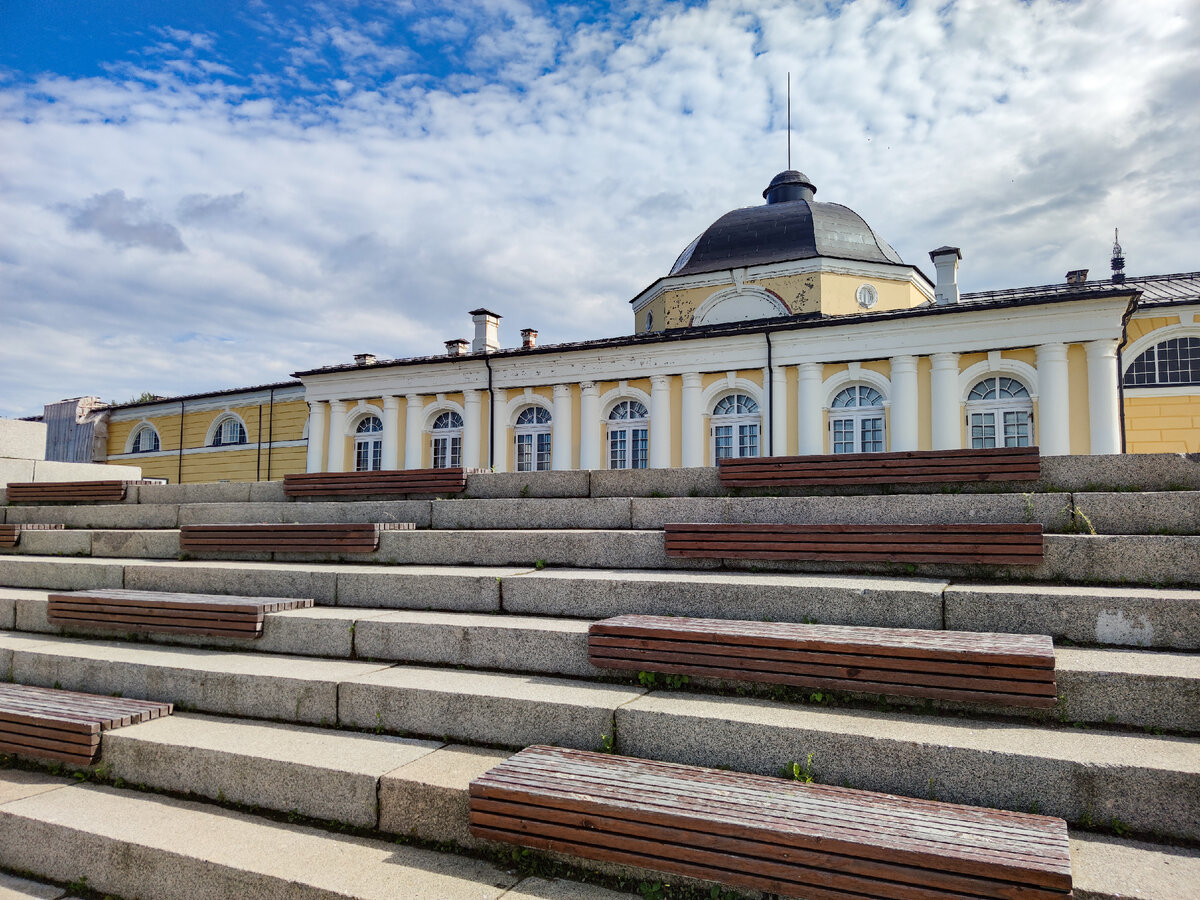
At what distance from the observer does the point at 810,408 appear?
2025 cm

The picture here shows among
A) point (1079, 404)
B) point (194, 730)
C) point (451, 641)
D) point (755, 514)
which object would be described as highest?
point (1079, 404)

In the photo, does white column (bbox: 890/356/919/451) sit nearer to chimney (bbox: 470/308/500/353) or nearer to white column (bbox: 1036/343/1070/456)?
white column (bbox: 1036/343/1070/456)

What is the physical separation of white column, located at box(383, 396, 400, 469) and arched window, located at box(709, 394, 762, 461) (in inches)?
433

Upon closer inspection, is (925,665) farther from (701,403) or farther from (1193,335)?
A: (1193,335)

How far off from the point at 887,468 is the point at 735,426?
14703 millimetres

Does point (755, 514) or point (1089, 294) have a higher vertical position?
point (1089, 294)

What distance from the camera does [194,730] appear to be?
16.0 ft

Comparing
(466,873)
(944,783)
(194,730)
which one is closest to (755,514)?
(944,783)

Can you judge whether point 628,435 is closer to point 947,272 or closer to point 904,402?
point 904,402

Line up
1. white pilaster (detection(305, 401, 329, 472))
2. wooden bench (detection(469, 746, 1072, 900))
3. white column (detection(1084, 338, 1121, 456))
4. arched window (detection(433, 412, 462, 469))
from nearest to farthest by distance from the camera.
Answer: wooden bench (detection(469, 746, 1072, 900)) → white column (detection(1084, 338, 1121, 456)) → arched window (detection(433, 412, 462, 469)) → white pilaster (detection(305, 401, 329, 472))

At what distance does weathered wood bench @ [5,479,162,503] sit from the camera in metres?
10.5

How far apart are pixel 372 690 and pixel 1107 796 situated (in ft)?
12.8

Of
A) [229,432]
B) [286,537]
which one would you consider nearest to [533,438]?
[229,432]

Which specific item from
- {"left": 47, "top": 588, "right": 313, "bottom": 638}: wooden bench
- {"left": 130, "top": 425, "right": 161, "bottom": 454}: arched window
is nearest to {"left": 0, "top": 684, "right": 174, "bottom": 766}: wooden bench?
{"left": 47, "top": 588, "right": 313, "bottom": 638}: wooden bench
